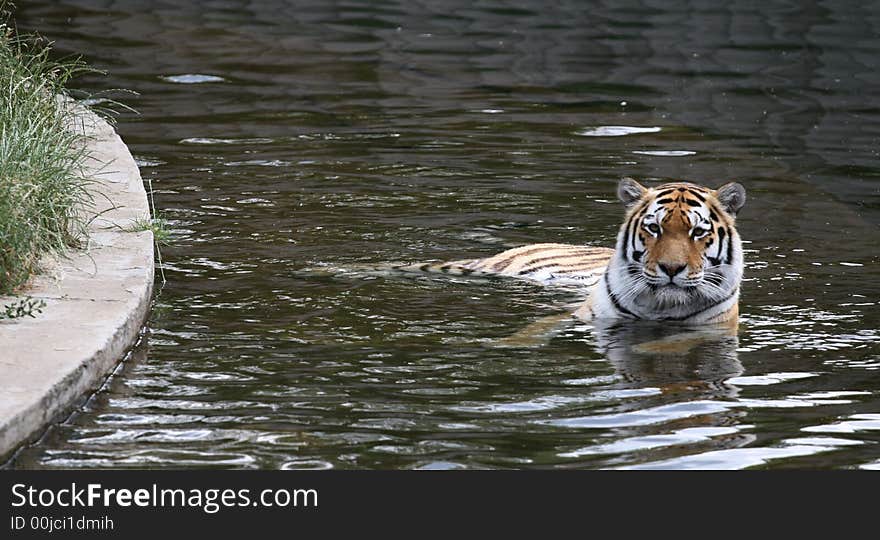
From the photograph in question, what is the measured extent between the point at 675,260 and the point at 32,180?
2929 millimetres

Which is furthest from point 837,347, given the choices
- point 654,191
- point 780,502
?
point 780,502

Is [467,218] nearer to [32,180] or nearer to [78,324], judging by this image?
[32,180]

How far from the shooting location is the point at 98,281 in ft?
23.3

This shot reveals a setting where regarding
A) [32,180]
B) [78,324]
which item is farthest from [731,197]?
[32,180]

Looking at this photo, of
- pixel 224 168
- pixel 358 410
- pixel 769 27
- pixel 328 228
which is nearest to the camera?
pixel 358 410

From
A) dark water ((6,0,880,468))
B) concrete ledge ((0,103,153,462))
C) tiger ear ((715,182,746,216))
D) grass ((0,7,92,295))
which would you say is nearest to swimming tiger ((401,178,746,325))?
tiger ear ((715,182,746,216))

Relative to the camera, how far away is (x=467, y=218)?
1019 cm

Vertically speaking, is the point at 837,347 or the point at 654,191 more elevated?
the point at 654,191

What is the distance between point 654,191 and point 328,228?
2831 mm

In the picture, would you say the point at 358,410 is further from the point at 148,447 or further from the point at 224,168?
the point at 224,168

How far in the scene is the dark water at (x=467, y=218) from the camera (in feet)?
18.8

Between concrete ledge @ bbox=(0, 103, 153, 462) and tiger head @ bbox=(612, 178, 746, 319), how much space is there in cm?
222

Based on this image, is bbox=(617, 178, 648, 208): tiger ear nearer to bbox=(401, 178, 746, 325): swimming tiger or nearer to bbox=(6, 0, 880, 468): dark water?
bbox=(401, 178, 746, 325): swimming tiger

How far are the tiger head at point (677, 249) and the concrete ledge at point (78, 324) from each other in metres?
2.22
